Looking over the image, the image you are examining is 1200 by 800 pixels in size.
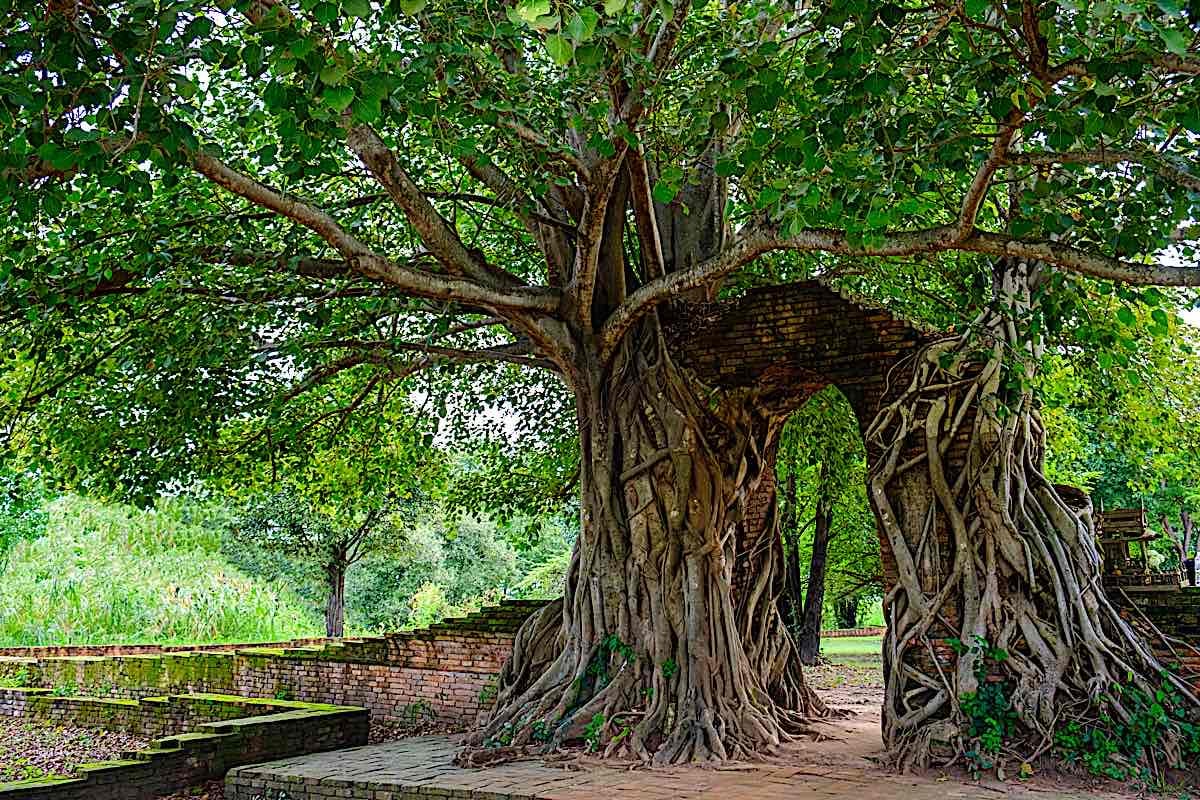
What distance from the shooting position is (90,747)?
10.6 meters

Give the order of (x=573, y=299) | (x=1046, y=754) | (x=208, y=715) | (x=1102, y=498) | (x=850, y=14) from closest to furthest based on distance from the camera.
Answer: (x=850, y=14)
(x=1046, y=754)
(x=573, y=299)
(x=208, y=715)
(x=1102, y=498)

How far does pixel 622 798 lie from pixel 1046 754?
9.87 ft

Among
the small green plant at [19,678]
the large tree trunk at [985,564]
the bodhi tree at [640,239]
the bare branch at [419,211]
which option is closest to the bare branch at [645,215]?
the bodhi tree at [640,239]

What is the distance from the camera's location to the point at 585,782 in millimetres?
6750

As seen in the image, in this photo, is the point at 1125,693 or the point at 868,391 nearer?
the point at 1125,693

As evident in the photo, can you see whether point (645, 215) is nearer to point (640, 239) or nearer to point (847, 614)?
point (640, 239)

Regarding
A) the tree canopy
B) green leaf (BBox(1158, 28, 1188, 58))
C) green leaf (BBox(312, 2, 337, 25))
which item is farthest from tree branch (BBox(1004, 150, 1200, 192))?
green leaf (BBox(312, 2, 337, 25))

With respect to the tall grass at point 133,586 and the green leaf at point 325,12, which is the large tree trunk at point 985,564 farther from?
the tall grass at point 133,586

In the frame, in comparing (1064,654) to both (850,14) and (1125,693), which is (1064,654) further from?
(850,14)

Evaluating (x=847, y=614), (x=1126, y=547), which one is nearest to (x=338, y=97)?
(x=1126, y=547)

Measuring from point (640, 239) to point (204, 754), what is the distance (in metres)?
5.45

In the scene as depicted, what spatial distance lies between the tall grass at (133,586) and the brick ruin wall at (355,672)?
4867 mm

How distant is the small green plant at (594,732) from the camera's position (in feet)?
25.3

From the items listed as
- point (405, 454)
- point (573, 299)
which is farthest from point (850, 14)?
point (405, 454)
